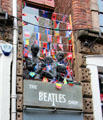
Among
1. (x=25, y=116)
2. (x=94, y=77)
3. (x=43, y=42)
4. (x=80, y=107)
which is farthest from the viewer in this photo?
(x=43, y=42)

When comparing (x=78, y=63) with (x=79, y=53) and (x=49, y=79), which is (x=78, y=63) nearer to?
(x=79, y=53)

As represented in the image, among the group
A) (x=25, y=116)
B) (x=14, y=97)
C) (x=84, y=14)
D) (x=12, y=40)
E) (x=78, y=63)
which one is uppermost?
(x=84, y=14)

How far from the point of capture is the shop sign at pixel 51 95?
31.0ft

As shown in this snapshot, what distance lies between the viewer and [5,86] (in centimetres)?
924

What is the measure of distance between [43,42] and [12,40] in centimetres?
170

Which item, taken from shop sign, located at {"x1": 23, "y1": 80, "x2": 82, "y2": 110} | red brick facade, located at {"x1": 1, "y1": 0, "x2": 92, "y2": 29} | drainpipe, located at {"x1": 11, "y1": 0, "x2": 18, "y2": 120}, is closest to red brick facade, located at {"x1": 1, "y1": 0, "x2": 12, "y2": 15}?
drainpipe, located at {"x1": 11, "y1": 0, "x2": 18, "y2": 120}

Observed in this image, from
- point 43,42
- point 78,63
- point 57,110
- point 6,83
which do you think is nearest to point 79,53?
point 78,63

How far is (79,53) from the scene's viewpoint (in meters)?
11.0

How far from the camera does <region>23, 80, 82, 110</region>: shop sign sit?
9.46 metres

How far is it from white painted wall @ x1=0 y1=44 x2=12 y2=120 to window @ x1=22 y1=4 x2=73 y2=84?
74cm

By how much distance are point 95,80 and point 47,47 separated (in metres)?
2.18

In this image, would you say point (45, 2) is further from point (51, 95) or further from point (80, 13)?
point (51, 95)

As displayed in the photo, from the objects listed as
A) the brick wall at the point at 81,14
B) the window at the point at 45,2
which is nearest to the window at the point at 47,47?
the window at the point at 45,2

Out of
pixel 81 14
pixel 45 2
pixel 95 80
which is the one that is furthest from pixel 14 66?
pixel 45 2
